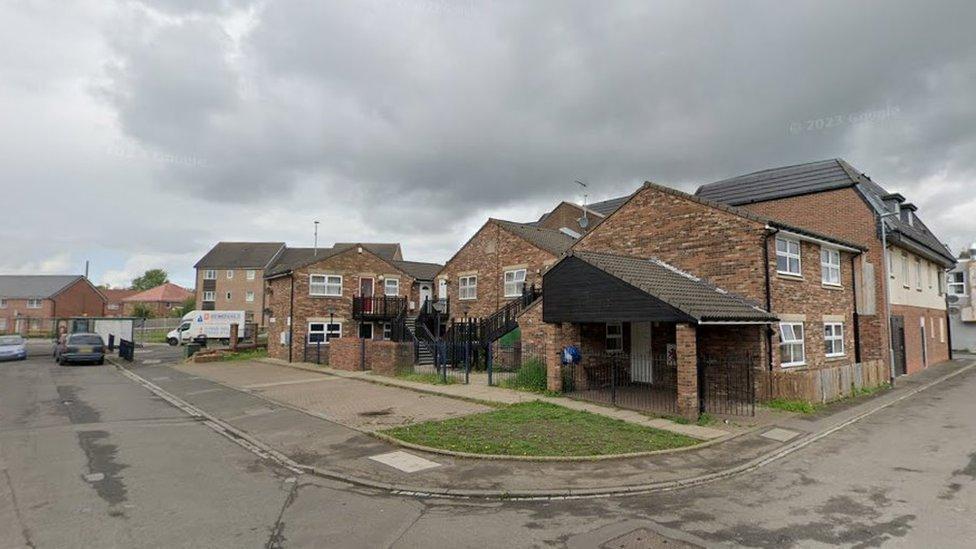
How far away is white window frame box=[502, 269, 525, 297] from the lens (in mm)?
24969

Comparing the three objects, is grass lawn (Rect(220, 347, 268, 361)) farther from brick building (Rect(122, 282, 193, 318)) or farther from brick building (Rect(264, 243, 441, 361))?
brick building (Rect(122, 282, 193, 318))

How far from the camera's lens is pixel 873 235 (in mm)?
20391

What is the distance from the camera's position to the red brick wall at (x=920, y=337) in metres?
22.3

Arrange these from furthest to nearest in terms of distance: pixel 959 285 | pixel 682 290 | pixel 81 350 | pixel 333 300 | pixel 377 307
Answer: pixel 959 285
pixel 377 307
pixel 333 300
pixel 81 350
pixel 682 290

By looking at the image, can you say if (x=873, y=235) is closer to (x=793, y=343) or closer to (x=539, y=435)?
(x=793, y=343)

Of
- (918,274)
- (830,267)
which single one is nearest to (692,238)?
(830,267)

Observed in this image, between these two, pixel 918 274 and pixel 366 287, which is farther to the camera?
pixel 366 287

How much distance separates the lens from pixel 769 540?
17.8ft

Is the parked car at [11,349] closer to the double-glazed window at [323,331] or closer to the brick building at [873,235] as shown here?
the double-glazed window at [323,331]

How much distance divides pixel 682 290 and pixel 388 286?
71.4 ft

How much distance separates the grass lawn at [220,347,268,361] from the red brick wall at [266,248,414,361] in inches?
42.9

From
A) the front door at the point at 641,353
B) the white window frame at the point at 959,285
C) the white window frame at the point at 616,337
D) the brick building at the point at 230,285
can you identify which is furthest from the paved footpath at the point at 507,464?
the brick building at the point at 230,285

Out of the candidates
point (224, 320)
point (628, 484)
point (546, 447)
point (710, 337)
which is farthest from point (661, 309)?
point (224, 320)

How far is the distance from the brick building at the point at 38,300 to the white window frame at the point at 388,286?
52095mm
